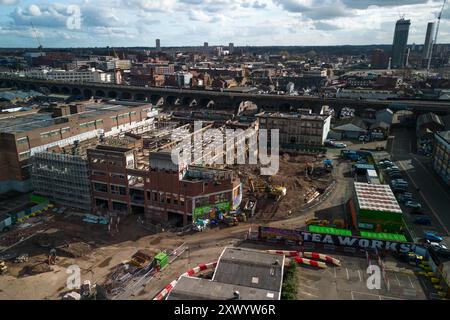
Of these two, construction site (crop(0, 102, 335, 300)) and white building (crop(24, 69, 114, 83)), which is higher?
white building (crop(24, 69, 114, 83))

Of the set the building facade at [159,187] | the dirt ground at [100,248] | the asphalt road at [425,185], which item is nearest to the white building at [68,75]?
the building facade at [159,187]

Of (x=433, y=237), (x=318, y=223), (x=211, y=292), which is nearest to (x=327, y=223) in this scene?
(x=318, y=223)

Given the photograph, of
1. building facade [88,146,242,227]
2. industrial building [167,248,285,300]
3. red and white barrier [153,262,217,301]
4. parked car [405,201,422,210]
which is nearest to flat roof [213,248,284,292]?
industrial building [167,248,285,300]

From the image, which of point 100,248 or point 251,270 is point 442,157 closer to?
point 251,270

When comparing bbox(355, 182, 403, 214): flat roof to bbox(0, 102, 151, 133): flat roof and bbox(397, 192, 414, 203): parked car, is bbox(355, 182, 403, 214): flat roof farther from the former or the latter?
bbox(0, 102, 151, 133): flat roof

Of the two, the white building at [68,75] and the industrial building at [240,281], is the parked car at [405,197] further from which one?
the white building at [68,75]

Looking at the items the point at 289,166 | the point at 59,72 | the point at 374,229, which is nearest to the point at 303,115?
the point at 289,166

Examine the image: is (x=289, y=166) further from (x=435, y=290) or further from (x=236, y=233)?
(x=435, y=290)
